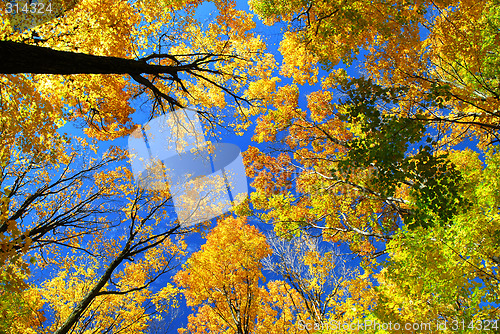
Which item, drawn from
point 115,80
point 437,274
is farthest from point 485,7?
point 115,80

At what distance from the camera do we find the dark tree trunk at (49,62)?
2285mm

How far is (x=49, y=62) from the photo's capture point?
99.9 inches

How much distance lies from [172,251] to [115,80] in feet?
21.0

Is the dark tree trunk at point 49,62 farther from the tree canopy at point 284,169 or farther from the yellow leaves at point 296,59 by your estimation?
the yellow leaves at point 296,59

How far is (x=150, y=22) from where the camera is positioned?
666cm

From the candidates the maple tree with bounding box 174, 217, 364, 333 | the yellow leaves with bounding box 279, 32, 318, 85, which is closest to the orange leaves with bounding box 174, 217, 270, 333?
the maple tree with bounding box 174, 217, 364, 333

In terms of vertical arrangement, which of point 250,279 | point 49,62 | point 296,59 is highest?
point 296,59

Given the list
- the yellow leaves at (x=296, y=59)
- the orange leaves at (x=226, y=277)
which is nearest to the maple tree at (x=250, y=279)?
the orange leaves at (x=226, y=277)

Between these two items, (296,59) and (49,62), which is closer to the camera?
(49,62)

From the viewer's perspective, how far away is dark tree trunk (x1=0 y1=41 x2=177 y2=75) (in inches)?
90.0

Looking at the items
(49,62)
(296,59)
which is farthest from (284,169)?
(49,62)

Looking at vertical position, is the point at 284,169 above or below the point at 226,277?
above

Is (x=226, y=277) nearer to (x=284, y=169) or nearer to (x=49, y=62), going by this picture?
(x=284, y=169)

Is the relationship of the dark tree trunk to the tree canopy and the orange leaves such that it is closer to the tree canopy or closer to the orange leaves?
the tree canopy
